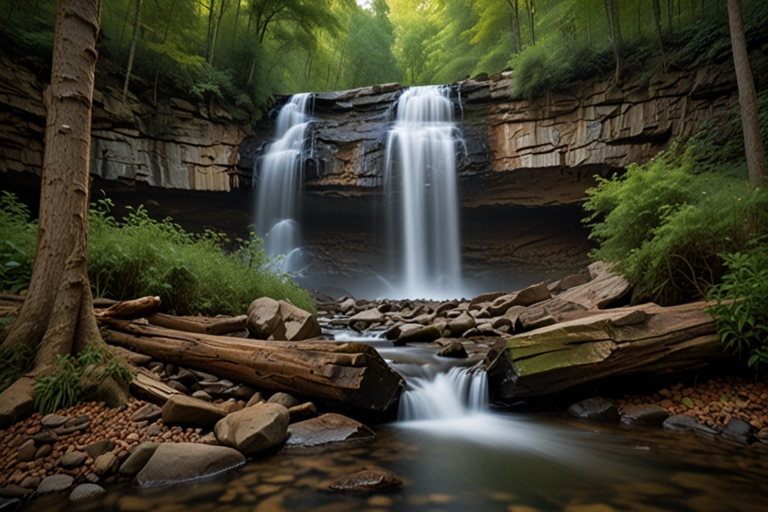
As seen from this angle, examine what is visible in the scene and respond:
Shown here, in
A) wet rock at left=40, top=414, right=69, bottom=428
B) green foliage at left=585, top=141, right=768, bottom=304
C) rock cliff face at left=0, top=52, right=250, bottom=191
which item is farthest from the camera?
→ rock cliff face at left=0, top=52, right=250, bottom=191

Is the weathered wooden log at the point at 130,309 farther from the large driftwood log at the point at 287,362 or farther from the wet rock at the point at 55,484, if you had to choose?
the wet rock at the point at 55,484

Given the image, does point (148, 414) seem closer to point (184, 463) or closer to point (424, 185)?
point (184, 463)

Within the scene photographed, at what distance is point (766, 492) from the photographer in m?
2.17

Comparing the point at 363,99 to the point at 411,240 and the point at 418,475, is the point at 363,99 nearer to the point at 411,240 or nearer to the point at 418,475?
the point at 411,240

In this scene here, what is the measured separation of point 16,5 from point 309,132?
8301 millimetres

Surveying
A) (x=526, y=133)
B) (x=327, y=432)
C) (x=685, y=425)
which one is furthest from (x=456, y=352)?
(x=526, y=133)

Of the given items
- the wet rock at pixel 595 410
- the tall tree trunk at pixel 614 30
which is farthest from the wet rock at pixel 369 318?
the tall tree trunk at pixel 614 30

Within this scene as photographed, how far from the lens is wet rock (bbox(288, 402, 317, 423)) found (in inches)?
121

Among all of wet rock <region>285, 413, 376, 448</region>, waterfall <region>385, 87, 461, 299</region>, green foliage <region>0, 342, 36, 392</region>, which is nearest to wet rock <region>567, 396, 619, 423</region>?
wet rock <region>285, 413, 376, 448</region>

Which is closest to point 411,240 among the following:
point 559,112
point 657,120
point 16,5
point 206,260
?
point 559,112

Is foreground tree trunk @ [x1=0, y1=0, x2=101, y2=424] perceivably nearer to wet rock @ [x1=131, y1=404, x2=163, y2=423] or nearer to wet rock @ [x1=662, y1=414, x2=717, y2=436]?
wet rock @ [x1=131, y1=404, x2=163, y2=423]

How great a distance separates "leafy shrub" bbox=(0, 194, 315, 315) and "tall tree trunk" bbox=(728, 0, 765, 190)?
337 inches

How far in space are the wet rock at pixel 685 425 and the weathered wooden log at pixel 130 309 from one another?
16.5ft

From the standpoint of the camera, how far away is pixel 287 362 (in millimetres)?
3207
